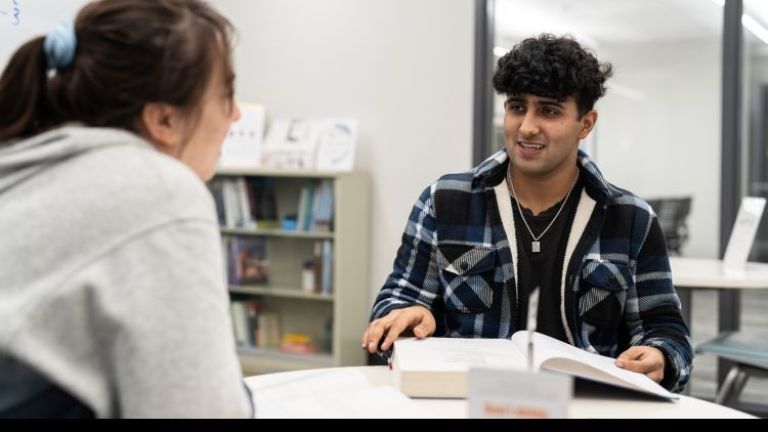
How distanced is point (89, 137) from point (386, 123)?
3.59 m

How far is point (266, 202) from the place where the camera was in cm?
441

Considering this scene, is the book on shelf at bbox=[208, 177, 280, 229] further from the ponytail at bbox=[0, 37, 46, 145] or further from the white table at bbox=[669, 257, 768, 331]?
the ponytail at bbox=[0, 37, 46, 145]

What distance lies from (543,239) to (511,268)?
0.11 m

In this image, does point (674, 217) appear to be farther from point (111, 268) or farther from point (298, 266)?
point (111, 268)

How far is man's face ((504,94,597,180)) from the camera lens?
1.78m

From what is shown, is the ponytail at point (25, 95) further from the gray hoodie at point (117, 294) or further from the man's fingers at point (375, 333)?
the man's fingers at point (375, 333)

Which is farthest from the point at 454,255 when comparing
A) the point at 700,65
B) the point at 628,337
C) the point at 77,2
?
the point at 700,65

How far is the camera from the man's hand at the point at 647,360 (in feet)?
4.58

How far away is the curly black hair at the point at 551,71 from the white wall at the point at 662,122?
15.5ft

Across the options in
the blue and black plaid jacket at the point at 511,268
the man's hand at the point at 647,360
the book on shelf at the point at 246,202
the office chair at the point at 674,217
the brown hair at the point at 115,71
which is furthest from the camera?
the office chair at the point at 674,217

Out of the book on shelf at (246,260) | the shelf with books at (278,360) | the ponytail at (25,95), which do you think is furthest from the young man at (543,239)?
the book on shelf at (246,260)

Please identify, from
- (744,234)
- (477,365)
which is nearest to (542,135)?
(477,365)

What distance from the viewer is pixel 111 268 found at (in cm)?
73
